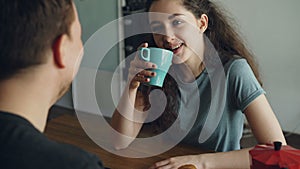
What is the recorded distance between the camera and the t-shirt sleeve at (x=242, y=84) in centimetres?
139

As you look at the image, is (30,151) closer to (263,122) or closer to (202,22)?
(263,122)

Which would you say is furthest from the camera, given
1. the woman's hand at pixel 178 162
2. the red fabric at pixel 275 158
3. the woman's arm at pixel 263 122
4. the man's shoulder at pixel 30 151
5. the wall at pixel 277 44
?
the wall at pixel 277 44

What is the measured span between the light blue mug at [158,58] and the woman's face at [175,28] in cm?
24

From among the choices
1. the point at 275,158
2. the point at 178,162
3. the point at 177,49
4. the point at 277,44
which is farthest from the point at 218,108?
the point at 277,44

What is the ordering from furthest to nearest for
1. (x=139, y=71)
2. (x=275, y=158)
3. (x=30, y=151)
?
(x=139, y=71) < (x=275, y=158) < (x=30, y=151)

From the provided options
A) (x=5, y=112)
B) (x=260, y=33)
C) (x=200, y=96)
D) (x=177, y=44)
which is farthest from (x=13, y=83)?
(x=260, y=33)

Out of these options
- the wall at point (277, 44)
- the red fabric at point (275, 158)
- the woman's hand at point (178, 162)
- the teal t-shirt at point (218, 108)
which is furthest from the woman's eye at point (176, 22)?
the wall at point (277, 44)

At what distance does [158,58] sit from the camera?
122 centimetres

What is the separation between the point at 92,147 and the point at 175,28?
0.49 m

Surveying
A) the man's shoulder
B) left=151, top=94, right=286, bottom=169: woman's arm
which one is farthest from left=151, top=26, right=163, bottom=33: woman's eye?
the man's shoulder

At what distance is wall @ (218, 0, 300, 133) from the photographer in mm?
3028

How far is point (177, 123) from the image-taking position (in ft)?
5.05

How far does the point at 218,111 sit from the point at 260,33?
181 cm

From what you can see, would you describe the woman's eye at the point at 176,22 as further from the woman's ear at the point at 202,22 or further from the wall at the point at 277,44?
the wall at the point at 277,44
